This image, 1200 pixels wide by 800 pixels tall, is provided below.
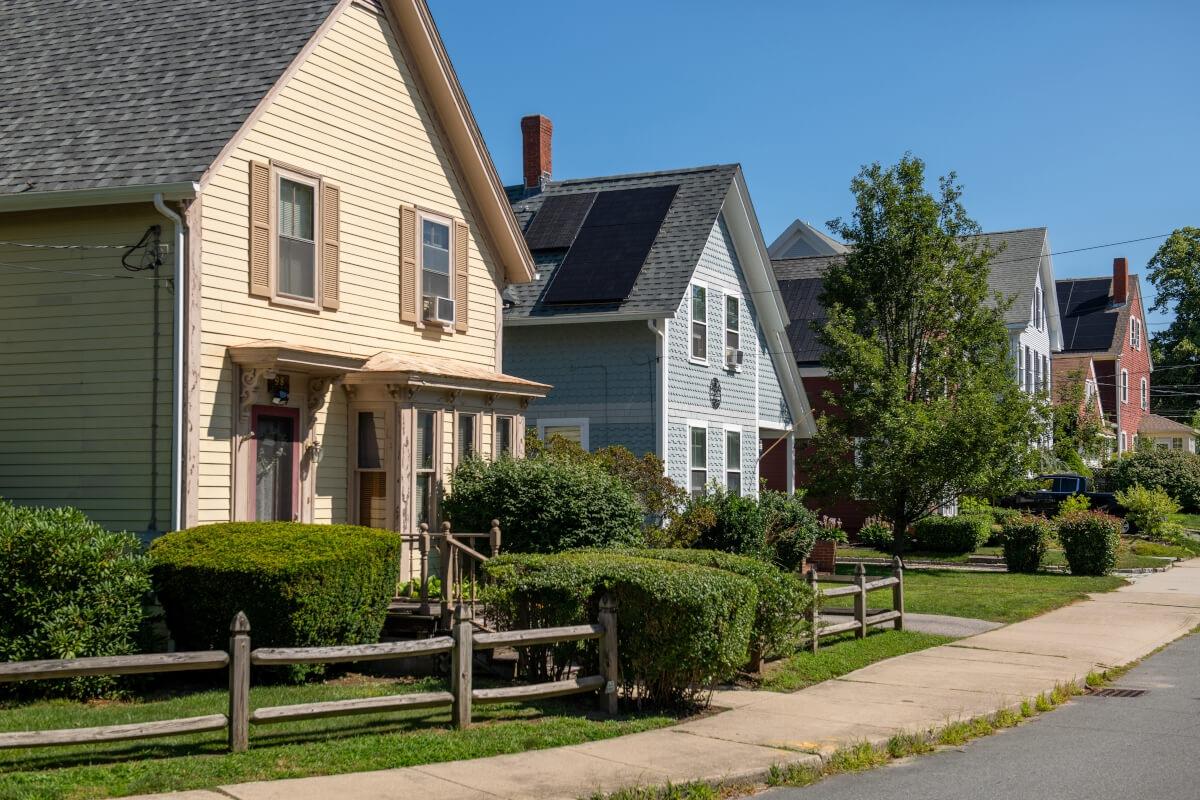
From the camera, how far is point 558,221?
27344 mm

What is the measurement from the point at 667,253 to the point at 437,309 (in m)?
8.03

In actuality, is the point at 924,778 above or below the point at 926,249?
below

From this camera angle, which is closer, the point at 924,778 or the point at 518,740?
the point at 924,778

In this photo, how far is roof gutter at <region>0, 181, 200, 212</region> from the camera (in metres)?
13.8

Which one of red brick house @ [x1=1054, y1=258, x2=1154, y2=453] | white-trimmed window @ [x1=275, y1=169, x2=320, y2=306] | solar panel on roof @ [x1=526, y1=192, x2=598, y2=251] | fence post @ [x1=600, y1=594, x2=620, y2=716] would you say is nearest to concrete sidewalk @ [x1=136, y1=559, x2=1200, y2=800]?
fence post @ [x1=600, y1=594, x2=620, y2=716]

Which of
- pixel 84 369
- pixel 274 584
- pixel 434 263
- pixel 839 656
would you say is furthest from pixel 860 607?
pixel 84 369

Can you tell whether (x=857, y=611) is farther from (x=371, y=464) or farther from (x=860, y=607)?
(x=371, y=464)

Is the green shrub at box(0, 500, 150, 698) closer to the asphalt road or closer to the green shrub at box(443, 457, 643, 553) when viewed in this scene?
the green shrub at box(443, 457, 643, 553)

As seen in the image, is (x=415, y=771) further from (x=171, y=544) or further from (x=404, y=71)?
(x=404, y=71)

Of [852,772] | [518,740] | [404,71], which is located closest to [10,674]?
[518,740]

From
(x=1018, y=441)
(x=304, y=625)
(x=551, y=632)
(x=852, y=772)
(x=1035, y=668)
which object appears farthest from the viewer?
(x=1018, y=441)

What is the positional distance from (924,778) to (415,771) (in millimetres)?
3685

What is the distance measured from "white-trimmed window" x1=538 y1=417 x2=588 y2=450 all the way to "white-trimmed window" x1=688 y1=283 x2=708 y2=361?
275cm

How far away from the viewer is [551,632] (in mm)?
10703
